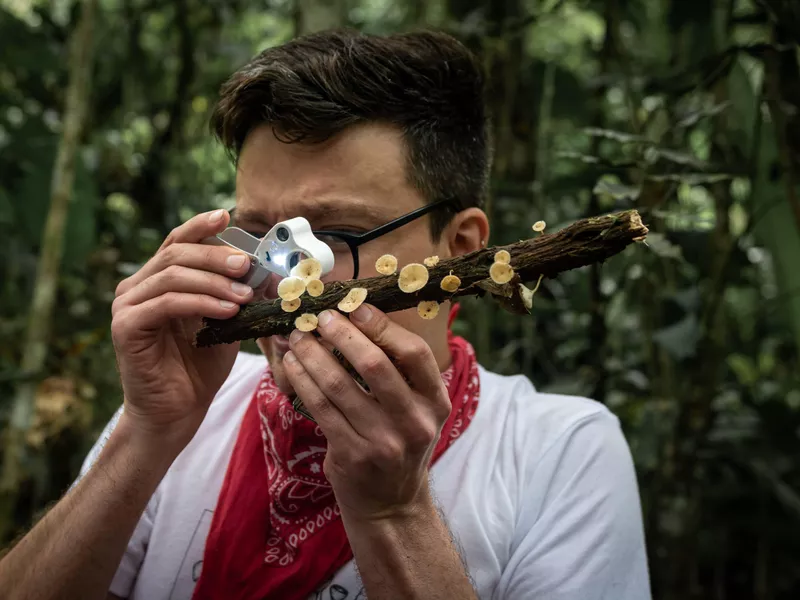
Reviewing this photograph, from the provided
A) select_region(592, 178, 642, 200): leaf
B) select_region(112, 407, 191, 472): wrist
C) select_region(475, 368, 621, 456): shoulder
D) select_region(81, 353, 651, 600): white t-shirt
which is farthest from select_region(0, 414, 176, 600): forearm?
select_region(592, 178, 642, 200): leaf

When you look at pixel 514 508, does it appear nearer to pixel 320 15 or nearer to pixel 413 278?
pixel 413 278

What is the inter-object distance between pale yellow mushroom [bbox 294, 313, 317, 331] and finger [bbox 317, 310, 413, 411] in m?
0.03

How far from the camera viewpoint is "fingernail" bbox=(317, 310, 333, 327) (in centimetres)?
88

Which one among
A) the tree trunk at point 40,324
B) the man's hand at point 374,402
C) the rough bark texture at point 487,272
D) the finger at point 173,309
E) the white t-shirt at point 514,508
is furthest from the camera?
the tree trunk at point 40,324

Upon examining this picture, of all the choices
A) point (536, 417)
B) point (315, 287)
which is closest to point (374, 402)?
point (315, 287)

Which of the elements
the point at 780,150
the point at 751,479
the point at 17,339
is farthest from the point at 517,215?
the point at 17,339

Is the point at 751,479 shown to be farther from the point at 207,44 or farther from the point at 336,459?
the point at 207,44

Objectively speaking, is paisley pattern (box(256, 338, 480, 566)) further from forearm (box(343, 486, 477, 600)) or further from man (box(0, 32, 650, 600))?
forearm (box(343, 486, 477, 600))

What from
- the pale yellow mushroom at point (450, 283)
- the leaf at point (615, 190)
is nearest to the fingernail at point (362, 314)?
the pale yellow mushroom at point (450, 283)

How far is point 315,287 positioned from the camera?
35.5 inches

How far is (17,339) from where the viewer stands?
8.53 feet

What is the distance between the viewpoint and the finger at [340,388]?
0.89 meters

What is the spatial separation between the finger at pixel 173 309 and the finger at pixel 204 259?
1.8 inches

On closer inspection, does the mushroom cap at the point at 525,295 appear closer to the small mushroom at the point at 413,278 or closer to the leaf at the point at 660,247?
the small mushroom at the point at 413,278
